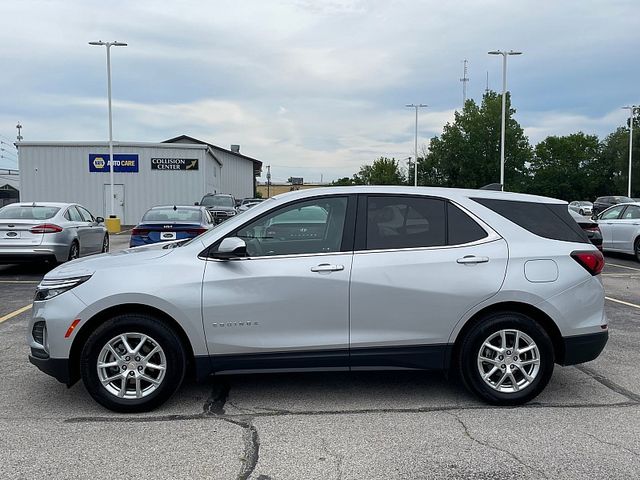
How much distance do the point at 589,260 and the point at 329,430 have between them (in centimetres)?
245

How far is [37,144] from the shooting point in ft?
110

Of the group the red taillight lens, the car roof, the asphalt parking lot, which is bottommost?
the asphalt parking lot

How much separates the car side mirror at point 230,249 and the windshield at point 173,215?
23.9ft

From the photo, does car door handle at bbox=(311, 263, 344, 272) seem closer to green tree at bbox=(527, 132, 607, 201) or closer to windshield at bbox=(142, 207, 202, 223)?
windshield at bbox=(142, 207, 202, 223)

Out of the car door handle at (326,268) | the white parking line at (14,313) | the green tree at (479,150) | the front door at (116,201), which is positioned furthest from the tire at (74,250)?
the green tree at (479,150)

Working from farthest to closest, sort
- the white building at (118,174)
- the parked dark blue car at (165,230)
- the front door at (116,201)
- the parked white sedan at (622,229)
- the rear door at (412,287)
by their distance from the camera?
the front door at (116,201) → the white building at (118,174) → the parked white sedan at (622,229) → the parked dark blue car at (165,230) → the rear door at (412,287)

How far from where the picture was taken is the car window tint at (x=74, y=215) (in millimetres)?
12345

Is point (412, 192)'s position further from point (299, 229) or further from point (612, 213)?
point (612, 213)

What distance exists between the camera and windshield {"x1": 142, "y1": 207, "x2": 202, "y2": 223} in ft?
37.9

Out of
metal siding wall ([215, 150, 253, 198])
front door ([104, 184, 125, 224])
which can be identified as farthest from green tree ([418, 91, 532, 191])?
front door ([104, 184, 125, 224])

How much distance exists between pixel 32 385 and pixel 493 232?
409 centimetres

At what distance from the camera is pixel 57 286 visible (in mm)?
4375

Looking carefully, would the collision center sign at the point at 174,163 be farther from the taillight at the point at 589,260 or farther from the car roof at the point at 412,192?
the taillight at the point at 589,260

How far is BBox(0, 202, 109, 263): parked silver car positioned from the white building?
860 inches
